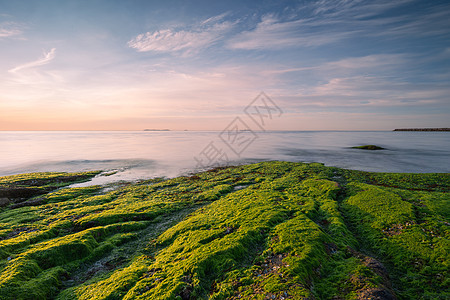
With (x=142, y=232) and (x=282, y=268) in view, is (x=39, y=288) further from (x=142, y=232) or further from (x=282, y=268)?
(x=282, y=268)

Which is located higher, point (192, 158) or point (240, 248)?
point (192, 158)

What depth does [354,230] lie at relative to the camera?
1115 centimetres

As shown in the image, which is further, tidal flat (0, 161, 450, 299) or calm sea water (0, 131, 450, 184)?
calm sea water (0, 131, 450, 184)

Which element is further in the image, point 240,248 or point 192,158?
point 192,158

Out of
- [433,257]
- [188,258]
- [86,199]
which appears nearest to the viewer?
Result: [433,257]

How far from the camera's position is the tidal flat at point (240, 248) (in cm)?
693

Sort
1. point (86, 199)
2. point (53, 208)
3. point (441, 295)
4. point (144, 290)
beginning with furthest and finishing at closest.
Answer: point (86, 199), point (53, 208), point (144, 290), point (441, 295)

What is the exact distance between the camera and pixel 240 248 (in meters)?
9.02

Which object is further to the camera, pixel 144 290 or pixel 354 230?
pixel 354 230

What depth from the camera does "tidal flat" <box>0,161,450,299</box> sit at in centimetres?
693

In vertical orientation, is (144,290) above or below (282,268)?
below

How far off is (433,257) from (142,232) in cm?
1523

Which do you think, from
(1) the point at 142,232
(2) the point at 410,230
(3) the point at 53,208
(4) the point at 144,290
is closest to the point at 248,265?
(4) the point at 144,290

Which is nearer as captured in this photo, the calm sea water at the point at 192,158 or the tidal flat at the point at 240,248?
the tidal flat at the point at 240,248
